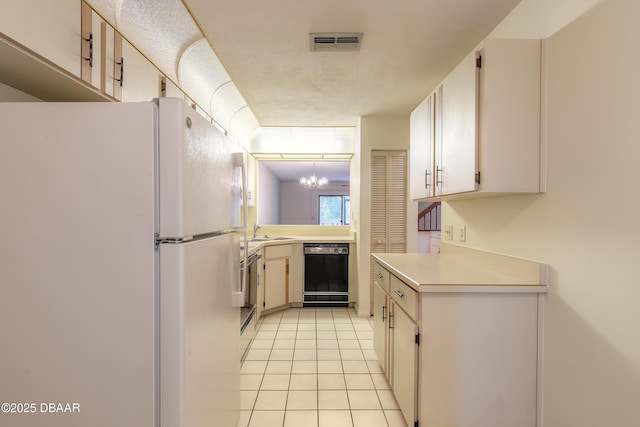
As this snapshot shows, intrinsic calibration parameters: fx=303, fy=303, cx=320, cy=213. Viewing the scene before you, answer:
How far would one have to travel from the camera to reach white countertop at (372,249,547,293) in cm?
149

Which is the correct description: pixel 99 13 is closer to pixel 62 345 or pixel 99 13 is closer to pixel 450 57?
pixel 62 345

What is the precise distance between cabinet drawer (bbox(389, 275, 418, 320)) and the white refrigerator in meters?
1.09

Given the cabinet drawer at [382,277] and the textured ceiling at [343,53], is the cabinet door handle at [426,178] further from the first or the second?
the textured ceiling at [343,53]

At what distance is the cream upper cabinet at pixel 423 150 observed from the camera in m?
2.17

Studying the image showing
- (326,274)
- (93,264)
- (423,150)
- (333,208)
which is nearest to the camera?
(93,264)

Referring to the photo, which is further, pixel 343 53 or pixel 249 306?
pixel 249 306

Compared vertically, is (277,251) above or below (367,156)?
below

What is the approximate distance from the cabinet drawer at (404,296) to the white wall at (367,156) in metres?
1.69

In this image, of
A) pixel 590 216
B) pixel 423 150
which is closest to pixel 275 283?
pixel 423 150

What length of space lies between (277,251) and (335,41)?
2490mm

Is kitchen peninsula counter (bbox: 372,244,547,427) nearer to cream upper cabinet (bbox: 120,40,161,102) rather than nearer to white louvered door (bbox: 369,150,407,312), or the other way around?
cream upper cabinet (bbox: 120,40,161,102)

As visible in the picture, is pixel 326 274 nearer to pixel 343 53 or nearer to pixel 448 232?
pixel 448 232

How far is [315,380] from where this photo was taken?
7.54 ft

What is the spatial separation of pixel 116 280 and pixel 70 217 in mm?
259
